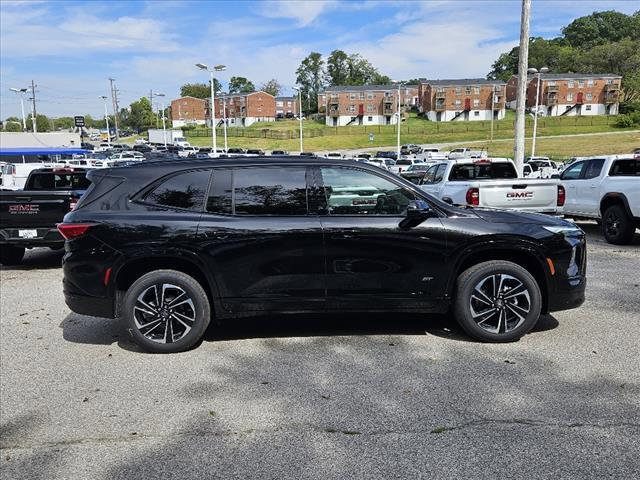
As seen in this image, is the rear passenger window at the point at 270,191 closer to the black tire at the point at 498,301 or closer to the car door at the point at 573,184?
the black tire at the point at 498,301

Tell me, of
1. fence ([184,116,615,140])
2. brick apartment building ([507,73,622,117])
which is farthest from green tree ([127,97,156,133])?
brick apartment building ([507,73,622,117])

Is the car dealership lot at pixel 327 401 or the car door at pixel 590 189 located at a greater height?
the car door at pixel 590 189

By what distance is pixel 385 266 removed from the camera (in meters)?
5.01

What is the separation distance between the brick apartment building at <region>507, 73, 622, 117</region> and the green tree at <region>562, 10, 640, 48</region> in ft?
157

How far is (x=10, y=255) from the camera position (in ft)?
32.7

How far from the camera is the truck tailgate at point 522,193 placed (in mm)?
10180

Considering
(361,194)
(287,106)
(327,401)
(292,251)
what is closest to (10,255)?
(292,251)

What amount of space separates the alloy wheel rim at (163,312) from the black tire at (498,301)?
2.52m

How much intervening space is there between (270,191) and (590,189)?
29.8 ft

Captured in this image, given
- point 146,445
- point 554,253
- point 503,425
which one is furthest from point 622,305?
point 146,445

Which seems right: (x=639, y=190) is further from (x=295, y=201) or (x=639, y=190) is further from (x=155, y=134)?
(x=155, y=134)

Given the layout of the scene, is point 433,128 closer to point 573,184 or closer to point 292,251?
point 573,184

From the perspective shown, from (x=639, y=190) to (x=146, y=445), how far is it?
10.1 metres

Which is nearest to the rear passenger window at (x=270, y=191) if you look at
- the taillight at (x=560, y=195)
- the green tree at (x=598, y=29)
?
the taillight at (x=560, y=195)
